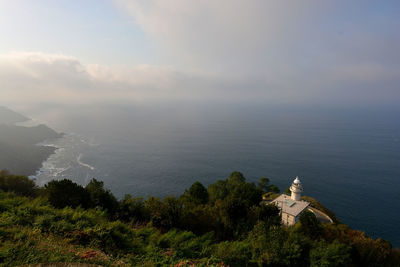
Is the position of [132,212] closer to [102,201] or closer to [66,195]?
[102,201]

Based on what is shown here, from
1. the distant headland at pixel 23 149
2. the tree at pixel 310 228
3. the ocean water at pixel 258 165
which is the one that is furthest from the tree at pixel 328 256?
the distant headland at pixel 23 149

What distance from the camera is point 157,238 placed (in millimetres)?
13680

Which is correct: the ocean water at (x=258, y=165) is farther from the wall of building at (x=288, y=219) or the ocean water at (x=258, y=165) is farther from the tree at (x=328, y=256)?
the tree at (x=328, y=256)

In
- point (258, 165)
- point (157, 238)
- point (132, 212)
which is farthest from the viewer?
point (258, 165)

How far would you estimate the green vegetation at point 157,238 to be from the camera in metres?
9.29

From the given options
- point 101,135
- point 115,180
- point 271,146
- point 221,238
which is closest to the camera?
point 221,238

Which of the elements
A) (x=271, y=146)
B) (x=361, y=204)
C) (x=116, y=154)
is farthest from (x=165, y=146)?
(x=361, y=204)

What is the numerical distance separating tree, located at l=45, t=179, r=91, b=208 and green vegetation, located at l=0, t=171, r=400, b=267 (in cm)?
9

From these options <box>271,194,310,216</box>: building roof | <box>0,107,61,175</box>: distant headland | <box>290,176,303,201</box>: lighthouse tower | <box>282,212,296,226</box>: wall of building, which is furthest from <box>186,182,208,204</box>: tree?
<box>0,107,61,175</box>: distant headland

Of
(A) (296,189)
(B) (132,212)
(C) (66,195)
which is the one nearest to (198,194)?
(B) (132,212)

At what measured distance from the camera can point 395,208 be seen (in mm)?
47250

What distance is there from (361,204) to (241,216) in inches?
1803

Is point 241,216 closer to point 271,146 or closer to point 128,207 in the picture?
point 128,207

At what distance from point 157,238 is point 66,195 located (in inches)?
541
